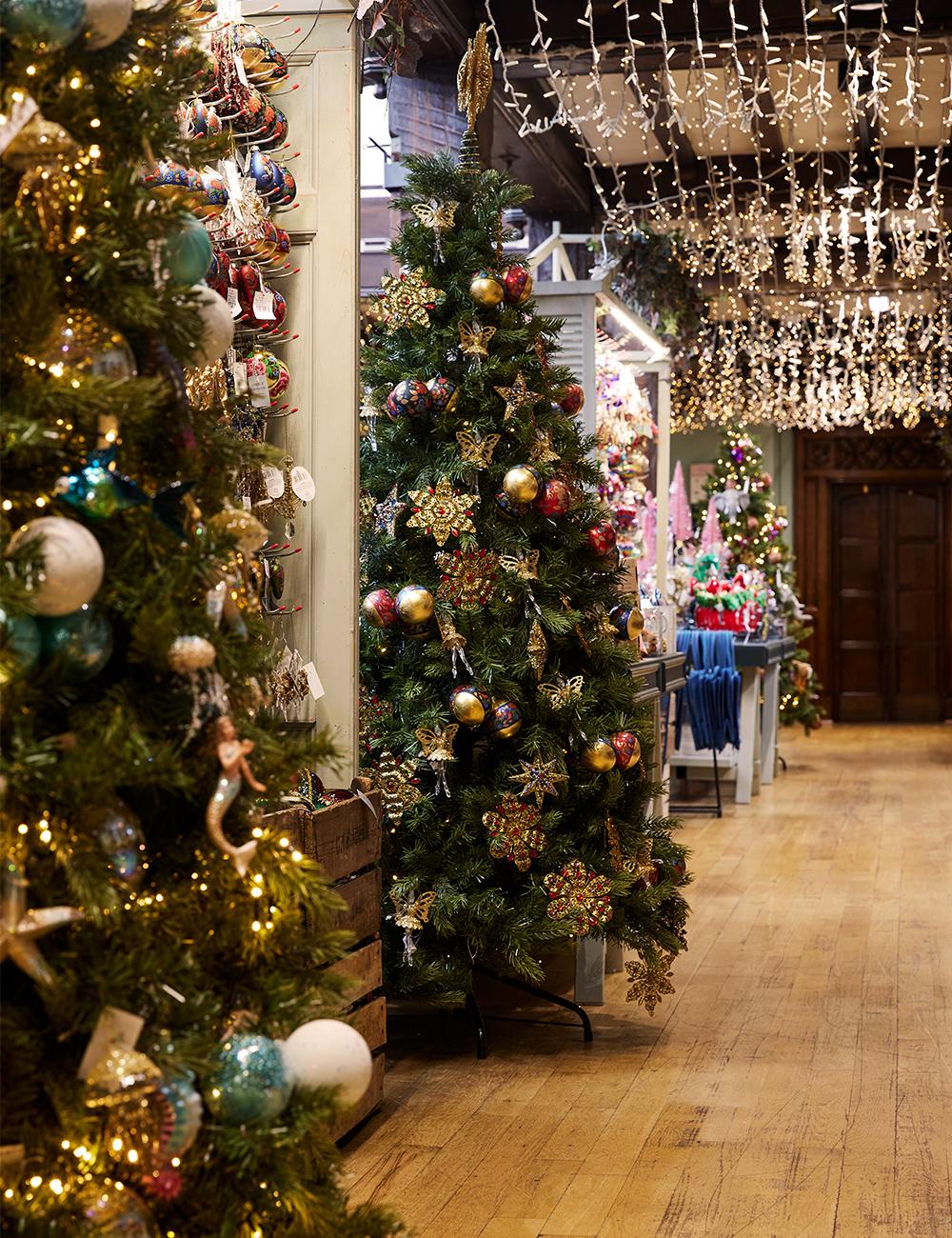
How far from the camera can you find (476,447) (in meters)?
3.76

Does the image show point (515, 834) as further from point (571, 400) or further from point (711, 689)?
point (711, 689)

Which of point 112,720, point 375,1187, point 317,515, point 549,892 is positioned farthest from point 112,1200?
point 549,892

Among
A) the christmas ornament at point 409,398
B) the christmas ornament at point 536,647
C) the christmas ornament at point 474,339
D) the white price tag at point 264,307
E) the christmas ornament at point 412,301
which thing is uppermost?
the christmas ornament at point 412,301

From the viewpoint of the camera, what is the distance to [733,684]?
8.28 m

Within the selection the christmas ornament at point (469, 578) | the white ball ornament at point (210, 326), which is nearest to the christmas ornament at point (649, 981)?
the christmas ornament at point (469, 578)

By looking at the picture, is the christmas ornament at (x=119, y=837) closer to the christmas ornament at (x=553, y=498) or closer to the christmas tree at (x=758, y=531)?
the christmas ornament at (x=553, y=498)

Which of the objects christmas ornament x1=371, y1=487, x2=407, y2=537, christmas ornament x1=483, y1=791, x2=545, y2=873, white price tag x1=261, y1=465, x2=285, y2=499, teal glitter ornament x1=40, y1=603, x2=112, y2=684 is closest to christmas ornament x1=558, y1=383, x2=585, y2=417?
christmas ornament x1=371, y1=487, x2=407, y2=537

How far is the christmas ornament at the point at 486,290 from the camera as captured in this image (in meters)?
3.77

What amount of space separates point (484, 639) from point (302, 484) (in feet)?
2.70

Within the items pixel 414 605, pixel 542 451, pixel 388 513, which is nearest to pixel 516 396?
pixel 542 451

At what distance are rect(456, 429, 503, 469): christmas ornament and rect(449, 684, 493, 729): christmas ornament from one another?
0.54 meters

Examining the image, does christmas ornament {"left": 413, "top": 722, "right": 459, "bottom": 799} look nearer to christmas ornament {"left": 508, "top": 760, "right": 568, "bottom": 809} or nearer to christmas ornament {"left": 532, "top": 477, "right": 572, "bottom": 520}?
christmas ornament {"left": 508, "top": 760, "right": 568, "bottom": 809}

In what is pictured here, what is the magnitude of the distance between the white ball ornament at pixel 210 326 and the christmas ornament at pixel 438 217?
7.37ft

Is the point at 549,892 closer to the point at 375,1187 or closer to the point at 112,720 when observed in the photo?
the point at 375,1187
